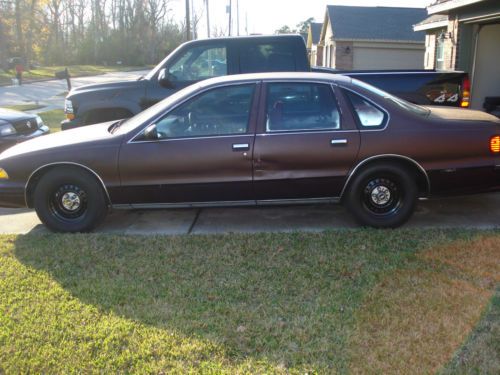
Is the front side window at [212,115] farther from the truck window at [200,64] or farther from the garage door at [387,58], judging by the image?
the garage door at [387,58]

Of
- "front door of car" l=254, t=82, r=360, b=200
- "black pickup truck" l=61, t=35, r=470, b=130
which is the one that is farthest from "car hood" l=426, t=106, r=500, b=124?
"black pickup truck" l=61, t=35, r=470, b=130

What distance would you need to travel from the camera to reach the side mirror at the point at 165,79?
Answer: 23.6ft

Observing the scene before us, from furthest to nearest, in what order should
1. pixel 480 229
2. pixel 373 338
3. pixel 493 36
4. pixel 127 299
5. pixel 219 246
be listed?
pixel 493 36
pixel 480 229
pixel 219 246
pixel 127 299
pixel 373 338

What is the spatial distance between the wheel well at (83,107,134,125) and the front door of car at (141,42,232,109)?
0.41 m

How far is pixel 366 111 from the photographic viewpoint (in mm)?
5070

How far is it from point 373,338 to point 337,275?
0.94 m

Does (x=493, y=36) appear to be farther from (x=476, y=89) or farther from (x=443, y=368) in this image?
(x=443, y=368)

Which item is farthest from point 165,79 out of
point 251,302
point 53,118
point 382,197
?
point 53,118

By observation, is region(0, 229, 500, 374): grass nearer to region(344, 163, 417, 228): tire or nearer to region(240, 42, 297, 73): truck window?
region(344, 163, 417, 228): tire

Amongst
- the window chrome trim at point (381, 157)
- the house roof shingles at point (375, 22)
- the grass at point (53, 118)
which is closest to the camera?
the window chrome trim at point (381, 157)

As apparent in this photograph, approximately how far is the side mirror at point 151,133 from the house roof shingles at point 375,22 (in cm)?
2514

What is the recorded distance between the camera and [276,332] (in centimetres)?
335

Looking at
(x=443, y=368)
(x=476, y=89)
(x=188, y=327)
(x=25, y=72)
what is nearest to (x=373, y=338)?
(x=443, y=368)

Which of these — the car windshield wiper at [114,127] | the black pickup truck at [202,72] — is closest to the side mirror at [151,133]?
the car windshield wiper at [114,127]
